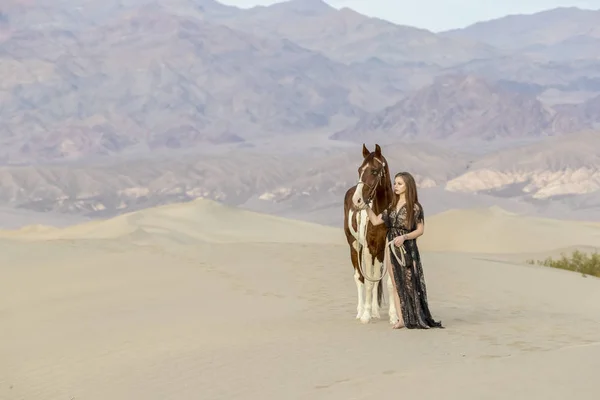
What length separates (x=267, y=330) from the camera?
44.3 feet

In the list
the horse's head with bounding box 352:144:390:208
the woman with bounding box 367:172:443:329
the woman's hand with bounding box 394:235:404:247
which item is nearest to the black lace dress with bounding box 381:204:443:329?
the woman with bounding box 367:172:443:329

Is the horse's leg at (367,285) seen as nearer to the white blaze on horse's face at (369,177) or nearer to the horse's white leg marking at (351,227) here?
the horse's white leg marking at (351,227)

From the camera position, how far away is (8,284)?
22.0 metres

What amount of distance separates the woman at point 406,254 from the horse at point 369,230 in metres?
0.17

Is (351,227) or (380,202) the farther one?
(351,227)

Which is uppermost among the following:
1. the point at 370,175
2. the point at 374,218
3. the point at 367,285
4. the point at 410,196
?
the point at 370,175

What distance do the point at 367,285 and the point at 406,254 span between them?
119 centimetres

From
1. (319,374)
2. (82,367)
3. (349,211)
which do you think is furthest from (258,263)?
(319,374)

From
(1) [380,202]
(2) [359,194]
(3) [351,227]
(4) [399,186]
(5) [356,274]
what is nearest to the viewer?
(2) [359,194]

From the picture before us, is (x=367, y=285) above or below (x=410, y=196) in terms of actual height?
below

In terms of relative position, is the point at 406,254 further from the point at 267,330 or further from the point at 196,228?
the point at 196,228

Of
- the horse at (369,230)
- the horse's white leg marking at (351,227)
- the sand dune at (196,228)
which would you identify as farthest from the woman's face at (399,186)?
the sand dune at (196,228)

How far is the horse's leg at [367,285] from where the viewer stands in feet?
43.4

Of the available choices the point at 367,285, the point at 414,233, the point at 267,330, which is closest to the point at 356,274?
the point at 367,285
